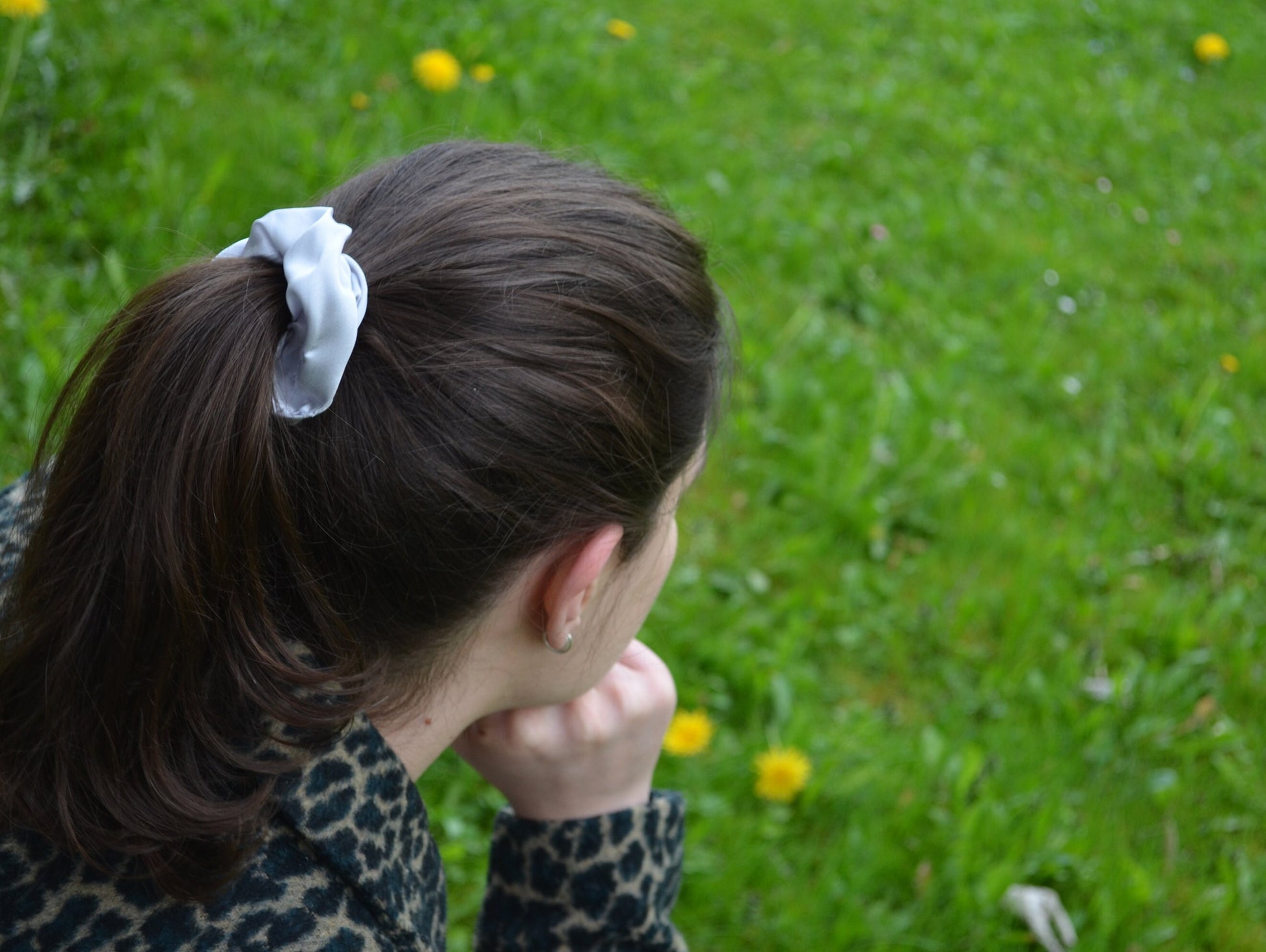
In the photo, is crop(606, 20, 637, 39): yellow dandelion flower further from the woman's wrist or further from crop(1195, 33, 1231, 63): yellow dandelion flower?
the woman's wrist

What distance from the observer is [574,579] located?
119 cm

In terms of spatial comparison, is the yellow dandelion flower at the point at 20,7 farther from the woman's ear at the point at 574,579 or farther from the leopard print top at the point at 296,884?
the woman's ear at the point at 574,579

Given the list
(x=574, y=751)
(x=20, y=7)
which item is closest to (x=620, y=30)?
(x=20, y=7)

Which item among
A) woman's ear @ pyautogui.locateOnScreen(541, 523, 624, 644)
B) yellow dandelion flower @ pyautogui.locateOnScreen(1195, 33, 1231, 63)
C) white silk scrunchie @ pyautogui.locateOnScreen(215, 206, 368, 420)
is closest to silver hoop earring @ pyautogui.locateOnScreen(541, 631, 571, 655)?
woman's ear @ pyautogui.locateOnScreen(541, 523, 624, 644)

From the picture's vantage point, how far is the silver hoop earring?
1.26 metres

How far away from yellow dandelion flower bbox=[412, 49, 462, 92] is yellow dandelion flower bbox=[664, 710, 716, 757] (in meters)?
2.13

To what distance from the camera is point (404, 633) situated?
1.15 meters

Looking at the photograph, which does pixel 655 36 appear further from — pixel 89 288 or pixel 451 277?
pixel 451 277

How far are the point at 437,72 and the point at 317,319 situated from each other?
2684mm

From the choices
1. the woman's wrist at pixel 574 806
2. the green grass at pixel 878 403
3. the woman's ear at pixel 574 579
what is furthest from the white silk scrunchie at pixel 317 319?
the woman's wrist at pixel 574 806

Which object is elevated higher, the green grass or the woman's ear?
the woman's ear

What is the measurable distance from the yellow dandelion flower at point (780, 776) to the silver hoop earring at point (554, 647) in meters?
0.98

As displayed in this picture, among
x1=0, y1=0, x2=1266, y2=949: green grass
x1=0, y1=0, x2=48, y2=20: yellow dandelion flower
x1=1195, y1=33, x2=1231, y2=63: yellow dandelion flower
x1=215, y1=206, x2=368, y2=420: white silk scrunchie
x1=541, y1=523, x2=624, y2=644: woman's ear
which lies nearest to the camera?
x1=215, y1=206, x2=368, y2=420: white silk scrunchie

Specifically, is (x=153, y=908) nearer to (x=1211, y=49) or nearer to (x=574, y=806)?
(x=574, y=806)
